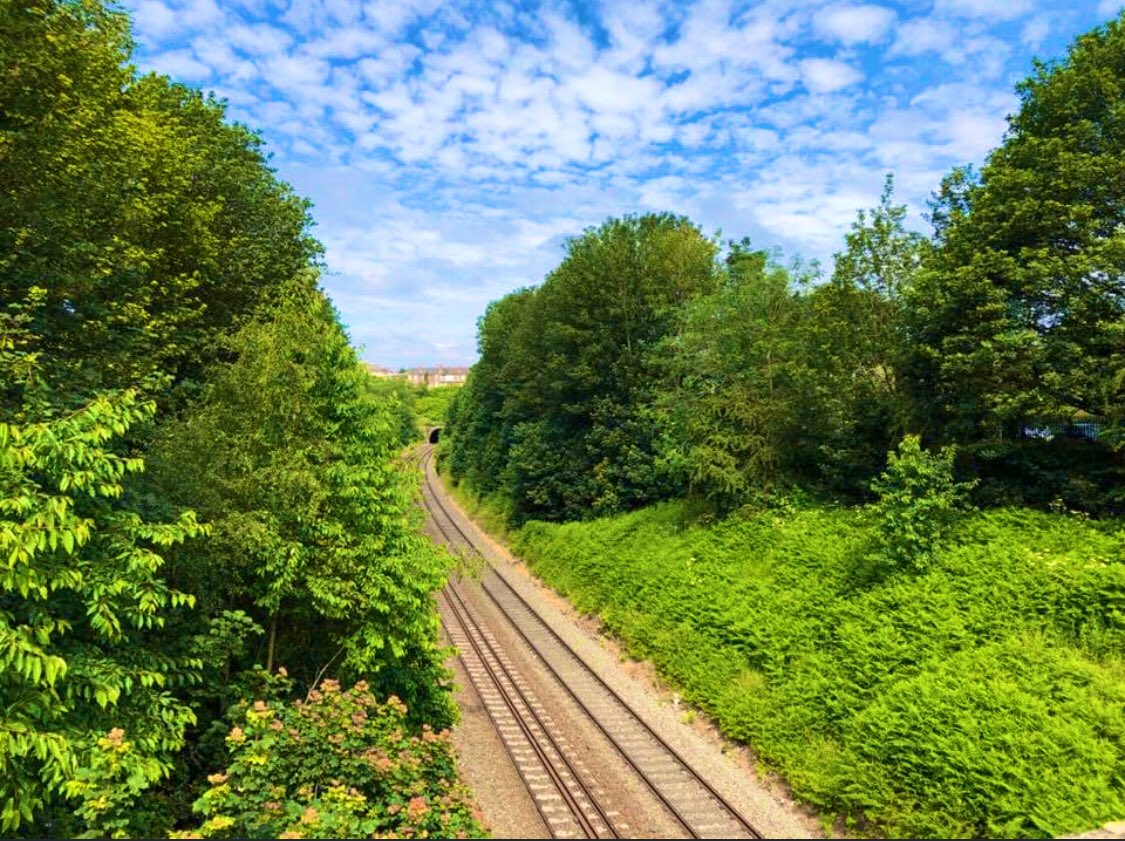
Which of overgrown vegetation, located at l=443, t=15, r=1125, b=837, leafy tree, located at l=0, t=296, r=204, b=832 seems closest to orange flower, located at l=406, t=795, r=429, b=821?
leafy tree, located at l=0, t=296, r=204, b=832

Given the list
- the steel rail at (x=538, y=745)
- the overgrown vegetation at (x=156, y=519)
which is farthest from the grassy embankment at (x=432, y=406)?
the overgrown vegetation at (x=156, y=519)

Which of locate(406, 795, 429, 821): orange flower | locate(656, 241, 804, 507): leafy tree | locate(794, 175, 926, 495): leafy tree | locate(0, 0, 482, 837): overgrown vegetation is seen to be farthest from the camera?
locate(656, 241, 804, 507): leafy tree

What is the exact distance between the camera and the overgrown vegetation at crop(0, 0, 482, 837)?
6398 millimetres

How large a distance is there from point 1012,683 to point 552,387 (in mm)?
24589

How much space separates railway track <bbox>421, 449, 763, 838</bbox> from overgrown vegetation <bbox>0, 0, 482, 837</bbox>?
255 cm

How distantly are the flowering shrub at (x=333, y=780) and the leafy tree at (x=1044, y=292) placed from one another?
14.5 m

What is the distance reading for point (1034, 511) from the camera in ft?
50.1

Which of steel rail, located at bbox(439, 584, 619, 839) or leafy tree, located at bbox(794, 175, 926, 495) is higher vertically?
leafy tree, located at bbox(794, 175, 926, 495)

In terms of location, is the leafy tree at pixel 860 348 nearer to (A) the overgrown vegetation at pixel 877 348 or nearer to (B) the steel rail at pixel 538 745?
(A) the overgrown vegetation at pixel 877 348

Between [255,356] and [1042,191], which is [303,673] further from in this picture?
[1042,191]

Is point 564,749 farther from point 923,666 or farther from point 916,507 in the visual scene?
point 916,507

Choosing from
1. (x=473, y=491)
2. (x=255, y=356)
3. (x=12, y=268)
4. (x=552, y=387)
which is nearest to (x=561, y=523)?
(x=552, y=387)

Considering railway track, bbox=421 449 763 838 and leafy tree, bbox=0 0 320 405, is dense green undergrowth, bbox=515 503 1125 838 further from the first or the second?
leafy tree, bbox=0 0 320 405

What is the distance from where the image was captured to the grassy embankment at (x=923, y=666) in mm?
10055
